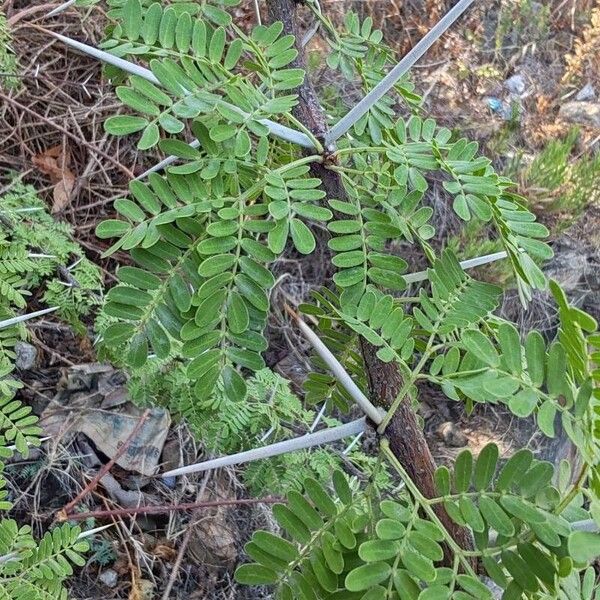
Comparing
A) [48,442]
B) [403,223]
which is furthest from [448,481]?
[48,442]

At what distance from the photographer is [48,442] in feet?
4.76

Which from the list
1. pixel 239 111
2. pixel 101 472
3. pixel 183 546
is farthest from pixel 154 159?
pixel 239 111

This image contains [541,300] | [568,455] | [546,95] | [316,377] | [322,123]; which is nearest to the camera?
[322,123]

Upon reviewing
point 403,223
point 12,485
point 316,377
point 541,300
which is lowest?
point 12,485

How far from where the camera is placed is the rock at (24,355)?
152 centimetres

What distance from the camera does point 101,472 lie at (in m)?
1.35

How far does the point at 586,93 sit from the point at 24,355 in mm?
2275

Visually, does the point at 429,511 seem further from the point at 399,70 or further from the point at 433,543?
the point at 399,70

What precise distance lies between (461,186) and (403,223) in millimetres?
66

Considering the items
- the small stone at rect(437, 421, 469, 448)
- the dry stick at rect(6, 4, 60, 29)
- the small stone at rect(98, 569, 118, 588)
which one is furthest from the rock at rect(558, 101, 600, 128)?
the small stone at rect(98, 569, 118, 588)

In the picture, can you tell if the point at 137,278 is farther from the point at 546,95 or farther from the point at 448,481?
the point at 546,95

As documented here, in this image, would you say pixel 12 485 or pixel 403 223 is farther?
pixel 12 485

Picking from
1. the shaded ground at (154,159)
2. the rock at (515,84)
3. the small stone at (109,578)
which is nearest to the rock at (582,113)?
the shaded ground at (154,159)

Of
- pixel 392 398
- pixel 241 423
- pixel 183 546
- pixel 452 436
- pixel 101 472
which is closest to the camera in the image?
pixel 392 398
